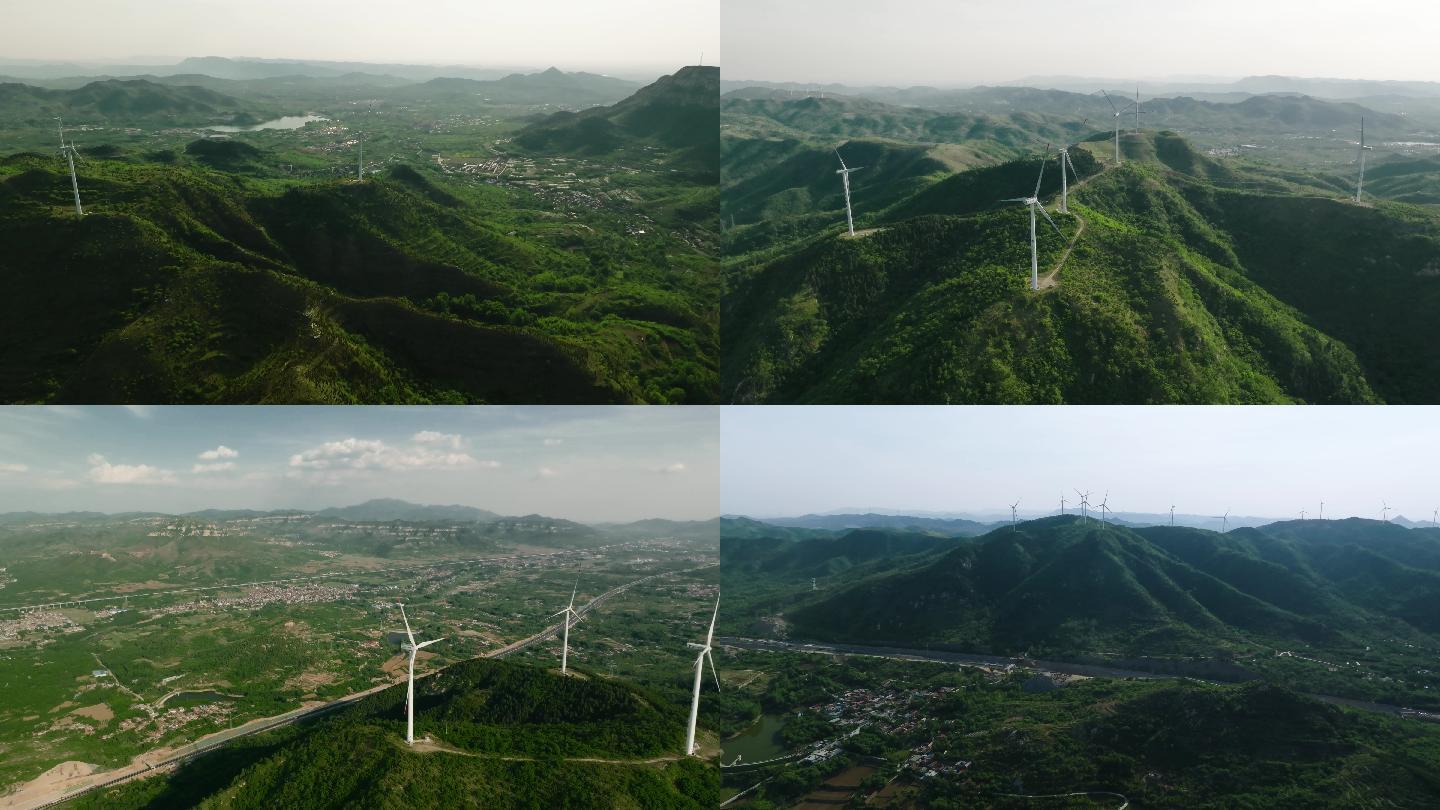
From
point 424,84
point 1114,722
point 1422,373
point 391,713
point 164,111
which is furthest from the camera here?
point 424,84

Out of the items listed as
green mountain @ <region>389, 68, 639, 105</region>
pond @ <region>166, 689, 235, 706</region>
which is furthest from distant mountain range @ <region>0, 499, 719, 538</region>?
green mountain @ <region>389, 68, 639, 105</region>

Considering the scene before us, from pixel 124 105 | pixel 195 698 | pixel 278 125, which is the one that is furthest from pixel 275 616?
pixel 124 105

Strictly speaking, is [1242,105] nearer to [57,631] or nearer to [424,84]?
[424,84]

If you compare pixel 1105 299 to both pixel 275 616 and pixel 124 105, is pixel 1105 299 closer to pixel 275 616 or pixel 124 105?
pixel 275 616

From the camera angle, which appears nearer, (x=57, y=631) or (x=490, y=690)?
(x=490, y=690)

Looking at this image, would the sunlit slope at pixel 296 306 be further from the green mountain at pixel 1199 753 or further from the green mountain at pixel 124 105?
the green mountain at pixel 124 105

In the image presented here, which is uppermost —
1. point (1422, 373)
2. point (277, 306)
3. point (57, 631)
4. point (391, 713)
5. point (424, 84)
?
point (424, 84)

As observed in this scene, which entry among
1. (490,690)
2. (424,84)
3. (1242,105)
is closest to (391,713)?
(490,690)
